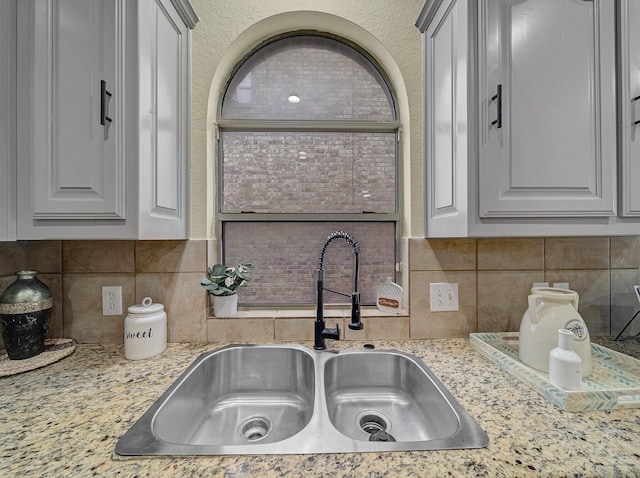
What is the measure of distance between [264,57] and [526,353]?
1.68 metres

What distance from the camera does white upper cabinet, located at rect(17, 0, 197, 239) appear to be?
2.85 ft

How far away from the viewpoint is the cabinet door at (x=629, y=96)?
0.92 m

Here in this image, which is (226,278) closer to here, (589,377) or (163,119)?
(163,119)

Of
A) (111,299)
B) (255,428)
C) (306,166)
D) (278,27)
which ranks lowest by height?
(255,428)

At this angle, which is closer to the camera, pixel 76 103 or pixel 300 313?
pixel 76 103

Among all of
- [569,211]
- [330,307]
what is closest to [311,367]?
[330,307]

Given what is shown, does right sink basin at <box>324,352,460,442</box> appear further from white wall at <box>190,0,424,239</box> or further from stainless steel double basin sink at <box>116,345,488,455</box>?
white wall at <box>190,0,424,239</box>

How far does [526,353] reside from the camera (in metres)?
0.96

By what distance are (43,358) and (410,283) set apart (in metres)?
1.42

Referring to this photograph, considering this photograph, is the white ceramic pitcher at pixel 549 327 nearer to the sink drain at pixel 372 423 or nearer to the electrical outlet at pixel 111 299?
the sink drain at pixel 372 423

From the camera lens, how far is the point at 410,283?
50.1 inches

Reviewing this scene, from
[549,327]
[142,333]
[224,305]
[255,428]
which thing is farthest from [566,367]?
[142,333]

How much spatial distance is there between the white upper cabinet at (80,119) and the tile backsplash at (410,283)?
357mm

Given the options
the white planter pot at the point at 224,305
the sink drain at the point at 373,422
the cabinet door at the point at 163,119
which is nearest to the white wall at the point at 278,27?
the cabinet door at the point at 163,119
